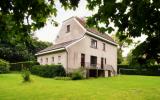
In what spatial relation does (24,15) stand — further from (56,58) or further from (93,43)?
(93,43)

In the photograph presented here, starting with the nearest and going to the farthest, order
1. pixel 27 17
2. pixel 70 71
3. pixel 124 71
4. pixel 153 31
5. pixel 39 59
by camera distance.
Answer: pixel 153 31
pixel 27 17
pixel 70 71
pixel 39 59
pixel 124 71

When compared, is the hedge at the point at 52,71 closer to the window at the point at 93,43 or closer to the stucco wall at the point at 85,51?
the stucco wall at the point at 85,51

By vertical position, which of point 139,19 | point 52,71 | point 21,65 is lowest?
point 52,71

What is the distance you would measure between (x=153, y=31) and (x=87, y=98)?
968cm

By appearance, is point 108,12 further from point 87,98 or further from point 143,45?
point 87,98

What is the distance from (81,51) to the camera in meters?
34.9

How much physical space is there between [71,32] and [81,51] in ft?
14.2

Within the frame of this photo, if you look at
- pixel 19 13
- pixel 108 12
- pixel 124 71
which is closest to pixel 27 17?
pixel 19 13

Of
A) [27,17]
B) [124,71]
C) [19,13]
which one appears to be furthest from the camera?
[124,71]

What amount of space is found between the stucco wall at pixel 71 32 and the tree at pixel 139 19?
98.1ft

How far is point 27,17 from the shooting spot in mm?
6613

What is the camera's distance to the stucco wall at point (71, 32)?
36.5 m

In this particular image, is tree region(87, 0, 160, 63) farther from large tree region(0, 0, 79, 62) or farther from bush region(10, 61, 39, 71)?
bush region(10, 61, 39, 71)

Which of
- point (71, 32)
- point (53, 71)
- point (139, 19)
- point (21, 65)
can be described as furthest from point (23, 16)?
point (21, 65)
